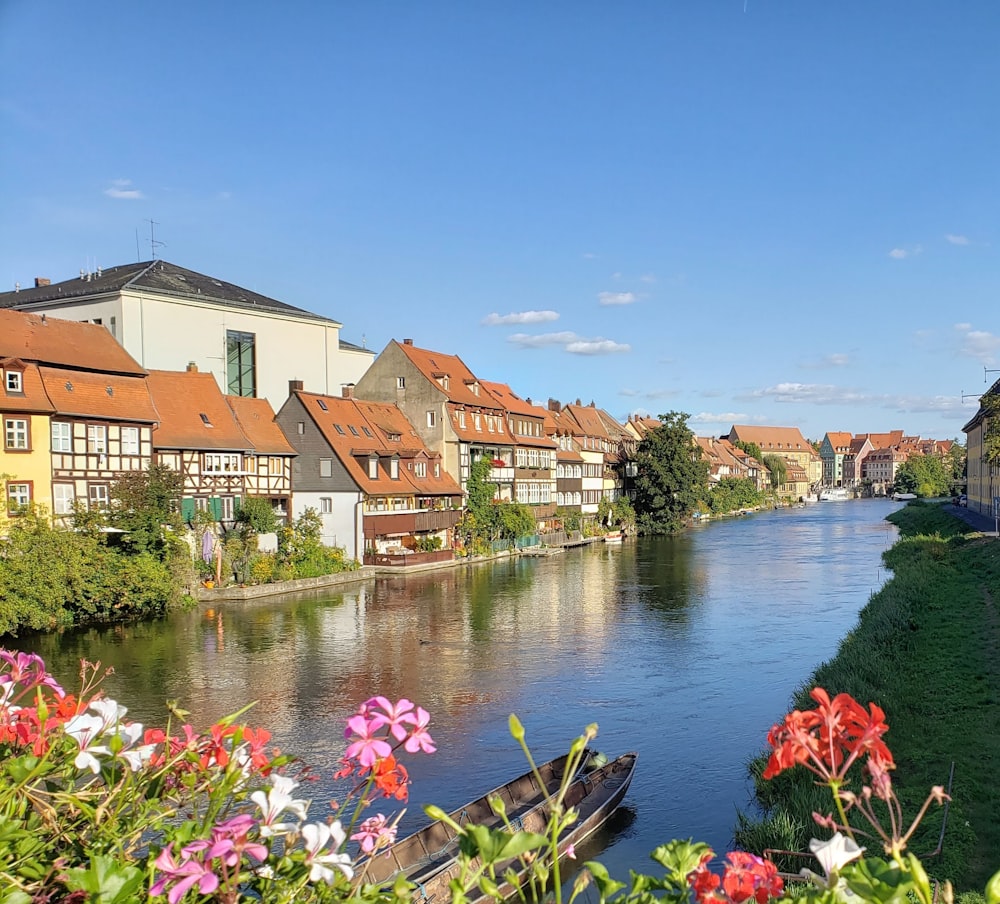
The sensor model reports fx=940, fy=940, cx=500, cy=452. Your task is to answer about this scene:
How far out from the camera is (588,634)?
24.5 m

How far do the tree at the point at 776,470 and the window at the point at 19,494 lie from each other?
111572mm

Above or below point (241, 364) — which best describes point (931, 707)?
below

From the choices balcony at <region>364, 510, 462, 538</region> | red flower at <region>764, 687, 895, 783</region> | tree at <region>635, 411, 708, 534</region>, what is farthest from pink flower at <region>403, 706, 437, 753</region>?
tree at <region>635, 411, 708, 534</region>

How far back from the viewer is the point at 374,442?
39625 mm

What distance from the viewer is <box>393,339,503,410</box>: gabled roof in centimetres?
4575

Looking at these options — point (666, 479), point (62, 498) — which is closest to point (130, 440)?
point (62, 498)

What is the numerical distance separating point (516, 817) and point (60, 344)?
24109 millimetres

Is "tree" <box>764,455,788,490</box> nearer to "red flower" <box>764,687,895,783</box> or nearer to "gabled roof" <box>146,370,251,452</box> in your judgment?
"gabled roof" <box>146,370,251,452</box>

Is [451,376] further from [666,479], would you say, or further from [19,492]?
[19,492]

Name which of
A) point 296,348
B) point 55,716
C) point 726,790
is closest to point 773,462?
point 296,348

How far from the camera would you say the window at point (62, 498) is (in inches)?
1050

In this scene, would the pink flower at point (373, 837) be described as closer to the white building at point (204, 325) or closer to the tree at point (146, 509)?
the tree at point (146, 509)

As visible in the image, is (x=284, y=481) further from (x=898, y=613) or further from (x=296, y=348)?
(x=898, y=613)

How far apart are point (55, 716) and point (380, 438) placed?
38.2m
